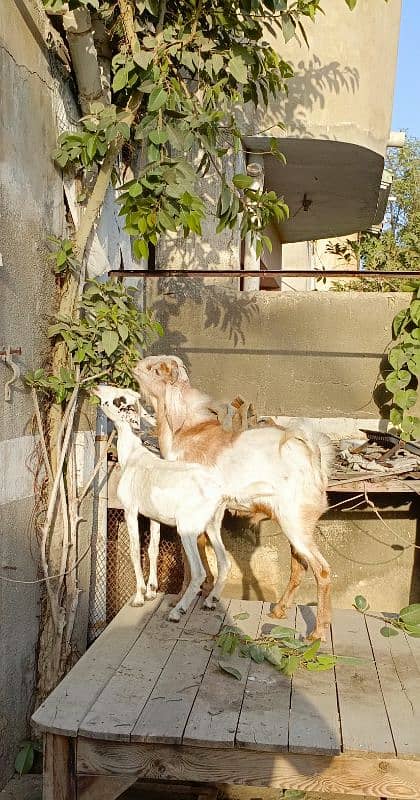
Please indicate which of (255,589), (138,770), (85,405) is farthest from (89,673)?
(255,589)

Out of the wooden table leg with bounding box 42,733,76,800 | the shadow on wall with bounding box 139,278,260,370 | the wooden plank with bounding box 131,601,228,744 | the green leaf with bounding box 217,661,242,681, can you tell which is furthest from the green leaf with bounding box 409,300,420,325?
the wooden table leg with bounding box 42,733,76,800

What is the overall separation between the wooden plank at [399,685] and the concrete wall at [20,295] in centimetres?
220

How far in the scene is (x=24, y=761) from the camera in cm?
477

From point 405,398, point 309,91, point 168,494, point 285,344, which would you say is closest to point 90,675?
point 168,494

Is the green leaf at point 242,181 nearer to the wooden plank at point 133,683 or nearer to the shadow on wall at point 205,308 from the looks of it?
the wooden plank at point 133,683

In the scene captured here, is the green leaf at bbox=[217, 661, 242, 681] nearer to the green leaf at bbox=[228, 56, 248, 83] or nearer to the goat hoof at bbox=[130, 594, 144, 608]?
the goat hoof at bbox=[130, 594, 144, 608]

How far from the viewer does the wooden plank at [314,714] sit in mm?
3416

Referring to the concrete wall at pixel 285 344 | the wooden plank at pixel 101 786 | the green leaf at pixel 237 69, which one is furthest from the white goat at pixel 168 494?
the concrete wall at pixel 285 344

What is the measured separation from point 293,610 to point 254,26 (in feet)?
12.6

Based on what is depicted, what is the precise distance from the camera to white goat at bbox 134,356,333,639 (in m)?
4.55

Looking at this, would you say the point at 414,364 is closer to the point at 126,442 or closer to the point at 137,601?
the point at 126,442

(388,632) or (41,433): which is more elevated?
(41,433)

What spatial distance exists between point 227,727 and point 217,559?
1445mm

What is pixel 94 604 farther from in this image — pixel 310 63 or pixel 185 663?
pixel 310 63
